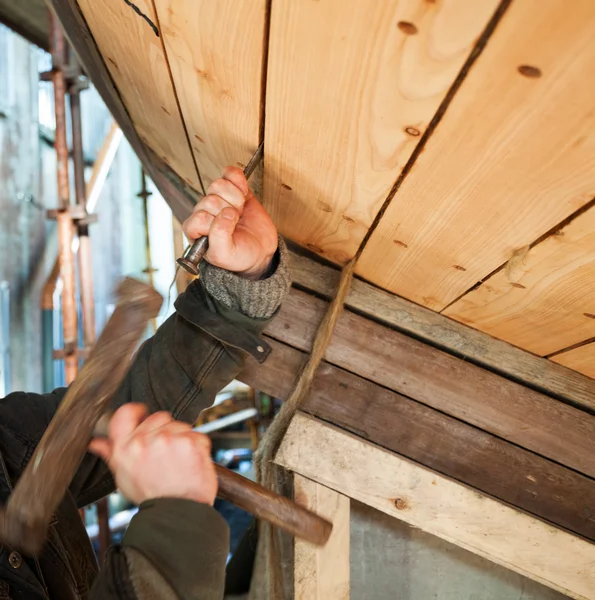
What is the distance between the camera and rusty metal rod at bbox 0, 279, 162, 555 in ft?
3.23

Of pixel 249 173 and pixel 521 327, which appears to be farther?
pixel 521 327

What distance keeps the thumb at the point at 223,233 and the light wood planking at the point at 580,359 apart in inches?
29.6

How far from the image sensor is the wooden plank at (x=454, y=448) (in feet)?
4.89

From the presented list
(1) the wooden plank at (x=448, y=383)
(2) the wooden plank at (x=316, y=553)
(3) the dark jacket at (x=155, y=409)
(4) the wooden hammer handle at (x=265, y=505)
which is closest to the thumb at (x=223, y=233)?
(3) the dark jacket at (x=155, y=409)

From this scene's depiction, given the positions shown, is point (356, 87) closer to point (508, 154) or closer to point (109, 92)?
point (508, 154)

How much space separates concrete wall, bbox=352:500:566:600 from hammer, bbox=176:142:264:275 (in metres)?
1.31

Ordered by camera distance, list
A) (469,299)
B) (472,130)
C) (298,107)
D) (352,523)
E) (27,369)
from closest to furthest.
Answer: (472,130) < (298,107) < (469,299) < (352,523) < (27,369)

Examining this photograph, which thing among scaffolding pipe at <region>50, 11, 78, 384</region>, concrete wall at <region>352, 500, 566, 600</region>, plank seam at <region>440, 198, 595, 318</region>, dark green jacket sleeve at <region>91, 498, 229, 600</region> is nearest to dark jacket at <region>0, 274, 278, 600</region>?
dark green jacket sleeve at <region>91, 498, 229, 600</region>

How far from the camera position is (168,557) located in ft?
2.95

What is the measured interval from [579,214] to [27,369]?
5.46m

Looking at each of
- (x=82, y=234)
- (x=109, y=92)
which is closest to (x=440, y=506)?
(x=109, y=92)

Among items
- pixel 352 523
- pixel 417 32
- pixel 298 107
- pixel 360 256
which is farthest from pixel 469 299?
pixel 352 523

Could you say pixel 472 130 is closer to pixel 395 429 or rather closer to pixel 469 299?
pixel 469 299

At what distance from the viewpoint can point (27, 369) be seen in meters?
5.42
